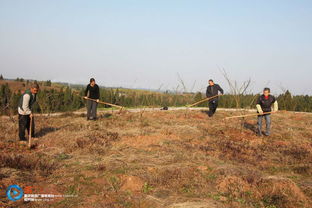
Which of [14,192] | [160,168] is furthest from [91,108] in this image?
[14,192]

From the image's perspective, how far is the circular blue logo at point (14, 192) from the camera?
170 inches

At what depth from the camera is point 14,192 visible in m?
4.47

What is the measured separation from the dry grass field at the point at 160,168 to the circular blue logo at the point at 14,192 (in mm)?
111

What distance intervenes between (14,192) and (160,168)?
9.99 ft

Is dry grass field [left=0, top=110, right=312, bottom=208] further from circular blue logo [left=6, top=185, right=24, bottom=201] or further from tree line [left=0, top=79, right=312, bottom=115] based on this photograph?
tree line [left=0, top=79, right=312, bottom=115]

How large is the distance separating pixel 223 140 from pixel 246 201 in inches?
195

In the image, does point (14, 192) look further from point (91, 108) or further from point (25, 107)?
point (91, 108)

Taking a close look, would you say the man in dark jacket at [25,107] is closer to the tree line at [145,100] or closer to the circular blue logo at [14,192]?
the tree line at [145,100]

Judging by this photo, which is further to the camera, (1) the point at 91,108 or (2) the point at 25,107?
(1) the point at 91,108

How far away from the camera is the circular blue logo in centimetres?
432

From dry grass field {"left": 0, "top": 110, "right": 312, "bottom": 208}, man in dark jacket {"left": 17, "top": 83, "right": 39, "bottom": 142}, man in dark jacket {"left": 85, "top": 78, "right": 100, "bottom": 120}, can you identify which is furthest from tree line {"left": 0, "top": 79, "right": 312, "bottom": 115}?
dry grass field {"left": 0, "top": 110, "right": 312, "bottom": 208}

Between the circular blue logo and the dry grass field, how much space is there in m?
0.11

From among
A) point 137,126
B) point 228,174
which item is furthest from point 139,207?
point 137,126

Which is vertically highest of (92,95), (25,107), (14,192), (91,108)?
(92,95)
